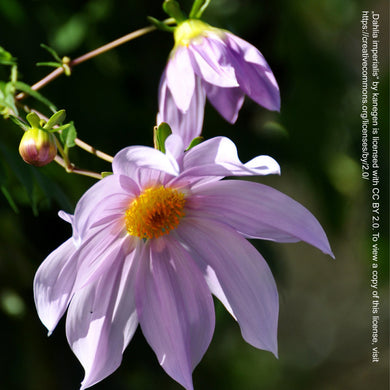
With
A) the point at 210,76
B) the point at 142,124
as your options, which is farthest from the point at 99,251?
the point at 142,124

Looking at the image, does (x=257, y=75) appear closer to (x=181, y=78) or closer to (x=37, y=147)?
(x=181, y=78)

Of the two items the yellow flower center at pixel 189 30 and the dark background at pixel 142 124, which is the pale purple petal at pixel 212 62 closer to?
the yellow flower center at pixel 189 30

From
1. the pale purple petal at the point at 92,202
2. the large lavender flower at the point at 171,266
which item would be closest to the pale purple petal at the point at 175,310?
the large lavender flower at the point at 171,266

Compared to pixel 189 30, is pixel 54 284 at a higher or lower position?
lower

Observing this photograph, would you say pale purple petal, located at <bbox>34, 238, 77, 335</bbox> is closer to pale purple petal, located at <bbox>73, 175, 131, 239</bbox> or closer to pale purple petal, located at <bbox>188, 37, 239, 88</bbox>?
pale purple petal, located at <bbox>73, 175, 131, 239</bbox>

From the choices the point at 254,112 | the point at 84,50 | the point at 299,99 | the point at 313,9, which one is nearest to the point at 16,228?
the point at 84,50
